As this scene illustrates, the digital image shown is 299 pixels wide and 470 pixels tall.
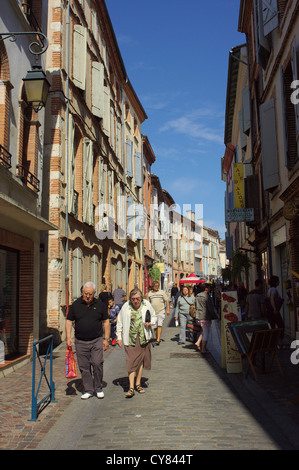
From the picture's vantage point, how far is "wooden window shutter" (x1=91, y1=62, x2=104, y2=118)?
58.7 ft

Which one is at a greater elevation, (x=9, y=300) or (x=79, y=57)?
(x=79, y=57)

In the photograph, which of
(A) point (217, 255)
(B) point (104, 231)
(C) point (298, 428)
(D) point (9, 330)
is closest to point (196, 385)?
(C) point (298, 428)

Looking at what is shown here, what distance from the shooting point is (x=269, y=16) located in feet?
44.1

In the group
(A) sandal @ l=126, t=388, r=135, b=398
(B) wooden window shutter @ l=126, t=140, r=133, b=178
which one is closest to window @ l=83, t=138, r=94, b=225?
(A) sandal @ l=126, t=388, r=135, b=398

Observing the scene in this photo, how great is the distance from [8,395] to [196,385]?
9.83ft

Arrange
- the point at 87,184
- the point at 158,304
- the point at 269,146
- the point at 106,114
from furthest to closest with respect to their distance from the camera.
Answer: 1. the point at 106,114
2. the point at 87,184
3. the point at 269,146
4. the point at 158,304

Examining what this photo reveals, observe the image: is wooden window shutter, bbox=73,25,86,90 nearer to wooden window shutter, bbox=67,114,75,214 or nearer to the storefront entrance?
wooden window shutter, bbox=67,114,75,214

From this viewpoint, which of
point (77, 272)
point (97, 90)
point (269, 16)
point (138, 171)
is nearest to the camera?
point (269, 16)

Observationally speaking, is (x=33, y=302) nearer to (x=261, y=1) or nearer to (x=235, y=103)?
(x=261, y=1)

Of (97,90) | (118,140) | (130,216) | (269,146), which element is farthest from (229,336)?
(130,216)

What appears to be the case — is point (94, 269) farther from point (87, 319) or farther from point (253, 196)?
point (87, 319)

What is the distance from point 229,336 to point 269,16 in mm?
9669

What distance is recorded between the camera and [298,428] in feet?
16.5

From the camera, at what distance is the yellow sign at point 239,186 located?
22.3 meters
